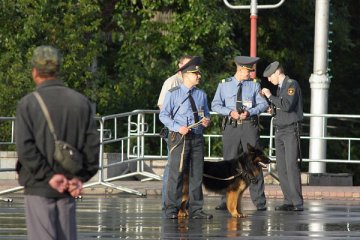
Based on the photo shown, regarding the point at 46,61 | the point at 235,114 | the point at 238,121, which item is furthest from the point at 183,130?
the point at 46,61

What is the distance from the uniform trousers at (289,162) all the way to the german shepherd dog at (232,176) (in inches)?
55.3

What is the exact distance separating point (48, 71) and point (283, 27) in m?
27.8

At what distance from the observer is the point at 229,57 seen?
32.4 meters

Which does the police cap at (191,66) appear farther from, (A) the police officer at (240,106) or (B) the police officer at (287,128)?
(B) the police officer at (287,128)

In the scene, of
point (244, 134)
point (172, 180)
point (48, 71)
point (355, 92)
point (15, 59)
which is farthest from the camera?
point (355, 92)

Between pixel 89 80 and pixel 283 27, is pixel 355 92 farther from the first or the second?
pixel 89 80

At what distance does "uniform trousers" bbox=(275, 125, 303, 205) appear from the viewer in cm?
1933

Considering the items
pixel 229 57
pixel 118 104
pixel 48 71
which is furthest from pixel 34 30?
pixel 48 71

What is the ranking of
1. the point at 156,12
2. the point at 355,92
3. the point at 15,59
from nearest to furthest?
1. the point at 15,59
2. the point at 156,12
3. the point at 355,92

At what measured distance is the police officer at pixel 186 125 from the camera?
17.0m

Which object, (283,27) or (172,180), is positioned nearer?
(172,180)

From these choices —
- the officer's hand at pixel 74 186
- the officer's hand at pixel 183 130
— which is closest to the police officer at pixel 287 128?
the officer's hand at pixel 183 130

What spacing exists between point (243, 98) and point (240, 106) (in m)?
0.10

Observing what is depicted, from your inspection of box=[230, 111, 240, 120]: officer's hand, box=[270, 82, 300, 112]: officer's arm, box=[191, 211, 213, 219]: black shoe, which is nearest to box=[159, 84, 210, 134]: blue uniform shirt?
box=[191, 211, 213, 219]: black shoe
